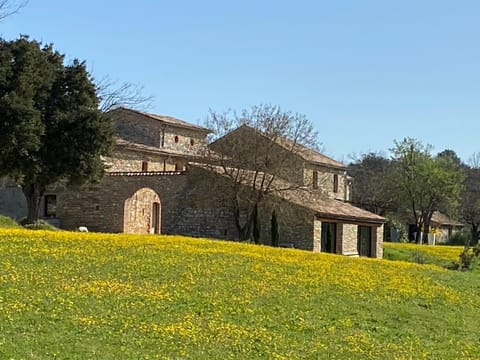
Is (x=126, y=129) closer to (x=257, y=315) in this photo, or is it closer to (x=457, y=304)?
(x=457, y=304)

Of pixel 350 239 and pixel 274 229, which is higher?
pixel 274 229

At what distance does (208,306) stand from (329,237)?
30393 mm

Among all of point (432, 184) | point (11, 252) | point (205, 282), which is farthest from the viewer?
point (432, 184)

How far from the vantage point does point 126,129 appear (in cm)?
5950

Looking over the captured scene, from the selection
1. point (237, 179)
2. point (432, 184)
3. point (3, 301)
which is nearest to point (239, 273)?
point (3, 301)

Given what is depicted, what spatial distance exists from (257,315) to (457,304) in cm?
874

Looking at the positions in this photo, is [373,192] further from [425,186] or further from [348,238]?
[348,238]

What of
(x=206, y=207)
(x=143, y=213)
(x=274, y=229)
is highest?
(x=206, y=207)

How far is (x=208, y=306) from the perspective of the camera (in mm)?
16516

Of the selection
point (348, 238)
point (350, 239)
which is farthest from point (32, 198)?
point (350, 239)

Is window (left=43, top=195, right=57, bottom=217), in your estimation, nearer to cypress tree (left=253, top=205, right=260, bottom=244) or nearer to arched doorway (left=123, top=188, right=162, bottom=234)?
arched doorway (left=123, top=188, right=162, bottom=234)

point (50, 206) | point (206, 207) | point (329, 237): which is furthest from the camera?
point (50, 206)

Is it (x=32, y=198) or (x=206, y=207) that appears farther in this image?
(x=206, y=207)

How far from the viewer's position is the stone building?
44219 mm
